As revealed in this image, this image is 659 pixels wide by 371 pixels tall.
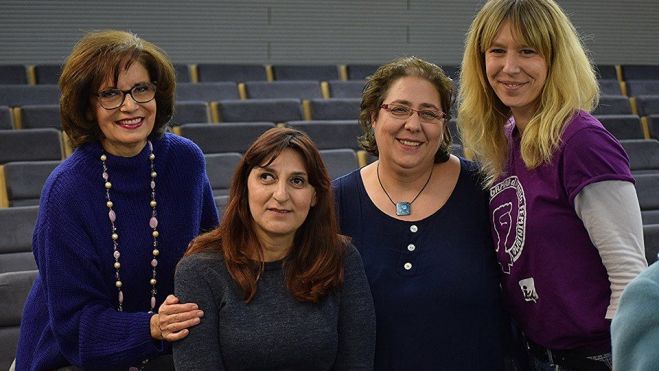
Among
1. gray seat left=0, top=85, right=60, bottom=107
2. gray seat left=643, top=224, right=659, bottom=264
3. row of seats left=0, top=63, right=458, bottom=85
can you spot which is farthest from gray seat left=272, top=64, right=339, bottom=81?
gray seat left=643, top=224, right=659, bottom=264

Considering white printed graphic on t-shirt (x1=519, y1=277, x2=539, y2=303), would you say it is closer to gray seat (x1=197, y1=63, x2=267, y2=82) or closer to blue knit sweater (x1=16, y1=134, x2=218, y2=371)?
blue knit sweater (x1=16, y1=134, x2=218, y2=371)

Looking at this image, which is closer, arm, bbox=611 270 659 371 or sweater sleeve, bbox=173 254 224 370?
arm, bbox=611 270 659 371

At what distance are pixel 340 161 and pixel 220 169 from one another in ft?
1.85

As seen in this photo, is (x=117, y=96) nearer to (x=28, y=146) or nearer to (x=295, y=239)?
(x=295, y=239)

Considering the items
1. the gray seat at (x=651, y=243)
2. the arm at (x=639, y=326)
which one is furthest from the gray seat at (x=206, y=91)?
the arm at (x=639, y=326)

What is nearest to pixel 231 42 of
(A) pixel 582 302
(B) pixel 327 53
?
(B) pixel 327 53

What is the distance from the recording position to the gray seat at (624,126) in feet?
16.1

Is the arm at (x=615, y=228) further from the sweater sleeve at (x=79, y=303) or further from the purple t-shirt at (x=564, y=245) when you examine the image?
the sweater sleeve at (x=79, y=303)

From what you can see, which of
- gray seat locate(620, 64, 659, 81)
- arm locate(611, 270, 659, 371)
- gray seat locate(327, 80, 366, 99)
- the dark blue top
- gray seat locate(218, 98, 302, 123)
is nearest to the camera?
arm locate(611, 270, 659, 371)

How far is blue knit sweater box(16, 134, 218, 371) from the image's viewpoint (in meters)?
1.68

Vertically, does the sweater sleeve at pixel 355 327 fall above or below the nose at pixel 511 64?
below

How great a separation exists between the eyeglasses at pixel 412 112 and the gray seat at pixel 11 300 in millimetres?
1120

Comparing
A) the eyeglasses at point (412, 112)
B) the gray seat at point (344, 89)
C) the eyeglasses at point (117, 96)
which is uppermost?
the eyeglasses at point (117, 96)

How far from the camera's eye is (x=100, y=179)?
1737 mm
